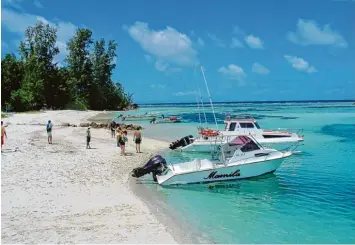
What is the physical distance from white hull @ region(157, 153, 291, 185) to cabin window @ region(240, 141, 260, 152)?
2.51ft

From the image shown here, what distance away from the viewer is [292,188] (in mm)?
20219

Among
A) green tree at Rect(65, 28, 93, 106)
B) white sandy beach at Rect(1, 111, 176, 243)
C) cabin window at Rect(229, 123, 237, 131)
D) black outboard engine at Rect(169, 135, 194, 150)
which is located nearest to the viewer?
white sandy beach at Rect(1, 111, 176, 243)

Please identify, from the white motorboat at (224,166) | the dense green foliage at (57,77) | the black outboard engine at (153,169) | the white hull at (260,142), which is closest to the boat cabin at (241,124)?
the white hull at (260,142)

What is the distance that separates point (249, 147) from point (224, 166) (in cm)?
A: 189

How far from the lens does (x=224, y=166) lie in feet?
67.8

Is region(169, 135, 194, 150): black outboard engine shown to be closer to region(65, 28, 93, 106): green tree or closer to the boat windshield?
the boat windshield

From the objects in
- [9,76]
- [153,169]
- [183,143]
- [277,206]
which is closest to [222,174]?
[153,169]

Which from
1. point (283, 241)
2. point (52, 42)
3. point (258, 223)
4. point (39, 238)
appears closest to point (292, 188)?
point (258, 223)

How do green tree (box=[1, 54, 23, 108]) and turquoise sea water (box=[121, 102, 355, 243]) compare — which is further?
green tree (box=[1, 54, 23, 108])

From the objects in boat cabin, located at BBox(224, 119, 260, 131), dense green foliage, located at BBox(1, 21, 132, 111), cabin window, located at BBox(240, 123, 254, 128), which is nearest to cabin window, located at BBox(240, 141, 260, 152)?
boat cabin, located at BBox(224, 119, 260, 131)

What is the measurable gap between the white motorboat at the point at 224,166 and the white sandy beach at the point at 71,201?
1.93m

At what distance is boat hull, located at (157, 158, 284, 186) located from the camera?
19.8 metres

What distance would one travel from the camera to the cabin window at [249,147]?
835 inches

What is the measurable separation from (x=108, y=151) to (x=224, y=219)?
51.7 ft
